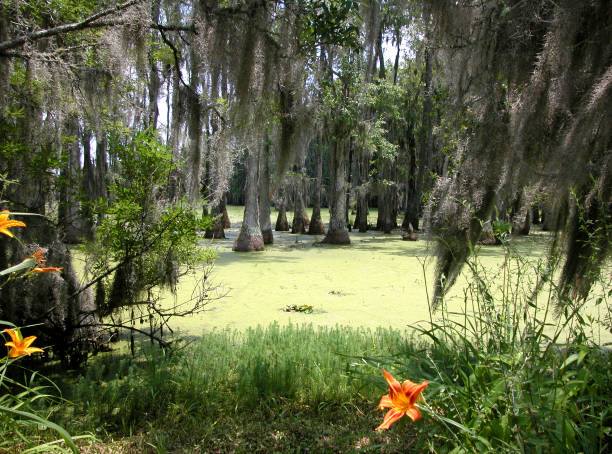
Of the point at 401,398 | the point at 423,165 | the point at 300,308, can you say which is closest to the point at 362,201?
the point at 423,165

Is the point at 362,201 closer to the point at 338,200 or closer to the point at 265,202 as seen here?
the point at 338,200

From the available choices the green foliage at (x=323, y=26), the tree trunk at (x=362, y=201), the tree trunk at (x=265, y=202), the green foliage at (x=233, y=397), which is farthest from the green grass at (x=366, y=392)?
the tree trunk at (x=362, y=201)

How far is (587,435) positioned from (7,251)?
351 cm

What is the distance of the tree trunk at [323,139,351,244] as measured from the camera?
43.7ft

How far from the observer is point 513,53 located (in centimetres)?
287

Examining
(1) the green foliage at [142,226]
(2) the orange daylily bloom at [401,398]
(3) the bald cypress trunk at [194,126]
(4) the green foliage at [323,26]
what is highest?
(4) the green foliage at [323,26]

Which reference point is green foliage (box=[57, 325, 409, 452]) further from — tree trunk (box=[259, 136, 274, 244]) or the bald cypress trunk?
tree trunk (box=[259, 136, 274, 244])

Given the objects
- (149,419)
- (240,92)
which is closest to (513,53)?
(240,92)

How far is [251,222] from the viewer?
38.4ft

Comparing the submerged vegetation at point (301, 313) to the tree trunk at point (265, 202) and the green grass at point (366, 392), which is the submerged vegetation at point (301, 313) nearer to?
the green grass at point (366, 392)

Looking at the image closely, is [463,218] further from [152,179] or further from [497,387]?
[152,179]

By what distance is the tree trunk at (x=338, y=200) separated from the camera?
13.3 meters

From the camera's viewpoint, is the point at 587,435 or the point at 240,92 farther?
the point at 240,92

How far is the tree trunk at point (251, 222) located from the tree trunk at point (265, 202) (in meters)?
1.23
